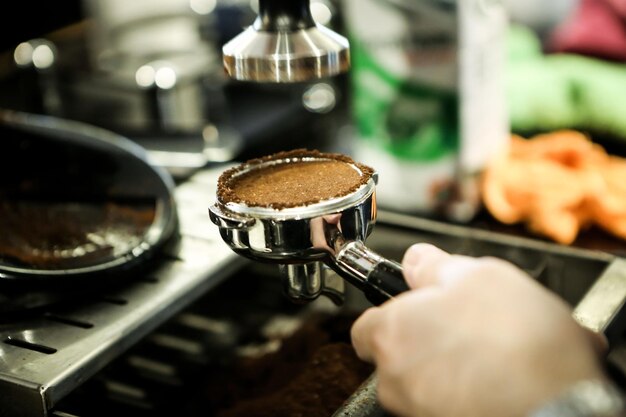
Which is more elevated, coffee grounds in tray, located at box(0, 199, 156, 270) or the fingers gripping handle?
the fingers gripping handle

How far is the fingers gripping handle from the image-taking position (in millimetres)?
519

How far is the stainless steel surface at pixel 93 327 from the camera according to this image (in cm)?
Result: 59

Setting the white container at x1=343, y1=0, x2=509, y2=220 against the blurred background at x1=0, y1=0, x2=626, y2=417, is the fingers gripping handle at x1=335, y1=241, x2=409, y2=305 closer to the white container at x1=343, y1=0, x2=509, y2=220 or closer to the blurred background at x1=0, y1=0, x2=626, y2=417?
the blurred background at x1=0, y1=0, x2=626, y2=417

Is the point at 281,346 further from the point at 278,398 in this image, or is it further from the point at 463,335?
the point at 463,335

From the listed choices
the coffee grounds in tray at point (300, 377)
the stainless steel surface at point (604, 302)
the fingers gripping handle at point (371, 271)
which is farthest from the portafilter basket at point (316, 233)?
the stainless steel surface at point (604, 302)

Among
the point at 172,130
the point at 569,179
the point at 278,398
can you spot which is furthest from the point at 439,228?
the point at 172,130

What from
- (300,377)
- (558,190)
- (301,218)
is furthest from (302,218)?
(558,190)

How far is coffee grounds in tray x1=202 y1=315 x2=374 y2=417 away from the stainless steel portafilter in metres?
0.27

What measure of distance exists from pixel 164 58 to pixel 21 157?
0.63 m

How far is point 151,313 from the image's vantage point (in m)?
0.69

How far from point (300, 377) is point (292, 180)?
0.74ft

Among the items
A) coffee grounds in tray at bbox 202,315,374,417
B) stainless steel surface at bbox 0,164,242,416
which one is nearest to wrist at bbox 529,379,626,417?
coffee grounds in tray at bbox 202,315,374,417

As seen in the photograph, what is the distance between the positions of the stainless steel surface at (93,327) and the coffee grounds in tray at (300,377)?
0.36ft

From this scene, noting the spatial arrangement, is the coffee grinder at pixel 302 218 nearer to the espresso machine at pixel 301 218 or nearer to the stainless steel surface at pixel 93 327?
the espresso machine at pixel 301 218
